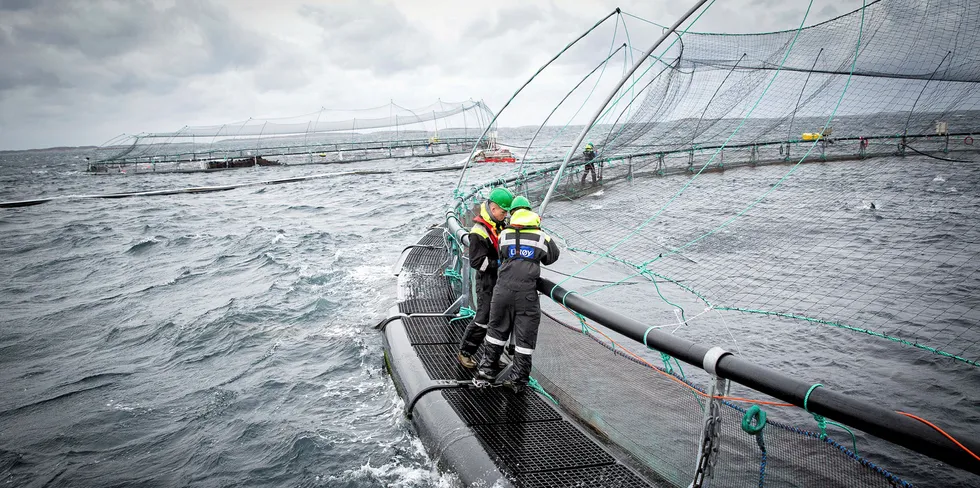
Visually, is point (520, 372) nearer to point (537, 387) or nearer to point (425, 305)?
point (537, 387)

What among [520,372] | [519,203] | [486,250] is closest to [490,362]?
[520,372]

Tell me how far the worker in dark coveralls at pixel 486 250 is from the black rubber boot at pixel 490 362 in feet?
1.13

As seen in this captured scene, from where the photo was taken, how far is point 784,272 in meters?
9.78

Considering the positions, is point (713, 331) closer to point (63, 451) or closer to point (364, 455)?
point (364, 455)

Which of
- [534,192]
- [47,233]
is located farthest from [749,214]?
[47,233]

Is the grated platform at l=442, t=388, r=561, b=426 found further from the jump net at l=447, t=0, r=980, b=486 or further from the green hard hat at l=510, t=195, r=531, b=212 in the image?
the green hard hat at l=510, t=195, r=531, b=212

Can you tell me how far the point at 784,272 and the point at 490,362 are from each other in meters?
7.37

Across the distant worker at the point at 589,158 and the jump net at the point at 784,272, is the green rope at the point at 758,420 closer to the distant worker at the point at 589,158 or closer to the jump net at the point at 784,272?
the jump net at the point at 784,272

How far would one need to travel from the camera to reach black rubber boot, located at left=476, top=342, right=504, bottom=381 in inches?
190

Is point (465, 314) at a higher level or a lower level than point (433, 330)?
higher

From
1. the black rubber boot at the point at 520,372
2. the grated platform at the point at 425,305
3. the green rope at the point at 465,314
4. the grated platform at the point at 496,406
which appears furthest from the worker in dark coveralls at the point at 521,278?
the grated platform at the point at 425,305

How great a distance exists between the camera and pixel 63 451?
5.24 m

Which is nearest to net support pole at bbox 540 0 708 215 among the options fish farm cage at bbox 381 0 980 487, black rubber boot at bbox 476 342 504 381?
fish farm cage at bbox 381 0 980 487

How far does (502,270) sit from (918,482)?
12.9 ft
